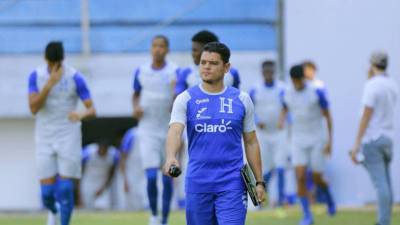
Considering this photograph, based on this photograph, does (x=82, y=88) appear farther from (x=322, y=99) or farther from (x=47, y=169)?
(x=322, y=99)

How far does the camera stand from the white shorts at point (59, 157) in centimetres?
1534

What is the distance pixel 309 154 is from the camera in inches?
749

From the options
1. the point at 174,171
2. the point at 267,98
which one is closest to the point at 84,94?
the point at 174,171

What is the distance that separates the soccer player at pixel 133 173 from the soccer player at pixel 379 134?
8912 millimetres

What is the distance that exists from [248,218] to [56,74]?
5.31 m

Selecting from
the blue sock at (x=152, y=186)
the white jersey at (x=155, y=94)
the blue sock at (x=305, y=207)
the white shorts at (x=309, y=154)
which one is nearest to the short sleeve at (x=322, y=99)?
the white shorts at (x=309, y=154)

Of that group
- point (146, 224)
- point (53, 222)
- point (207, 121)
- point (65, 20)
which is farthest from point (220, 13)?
point (207, 121)

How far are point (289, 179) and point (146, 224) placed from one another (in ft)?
20.6

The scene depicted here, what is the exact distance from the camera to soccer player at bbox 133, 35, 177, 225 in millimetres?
16766

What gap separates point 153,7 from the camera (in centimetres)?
2420

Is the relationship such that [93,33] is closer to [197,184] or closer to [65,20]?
[65,20]

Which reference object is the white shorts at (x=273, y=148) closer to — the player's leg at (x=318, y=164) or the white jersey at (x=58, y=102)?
the player's leg at (x=318, y=164)

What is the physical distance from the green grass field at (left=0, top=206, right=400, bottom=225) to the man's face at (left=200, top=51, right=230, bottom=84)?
708 centimetres

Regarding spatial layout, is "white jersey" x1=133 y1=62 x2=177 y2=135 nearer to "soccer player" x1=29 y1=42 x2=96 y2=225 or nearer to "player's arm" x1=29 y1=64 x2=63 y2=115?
"soccer player" x1=29 y1=42 x2=96 y2=225
